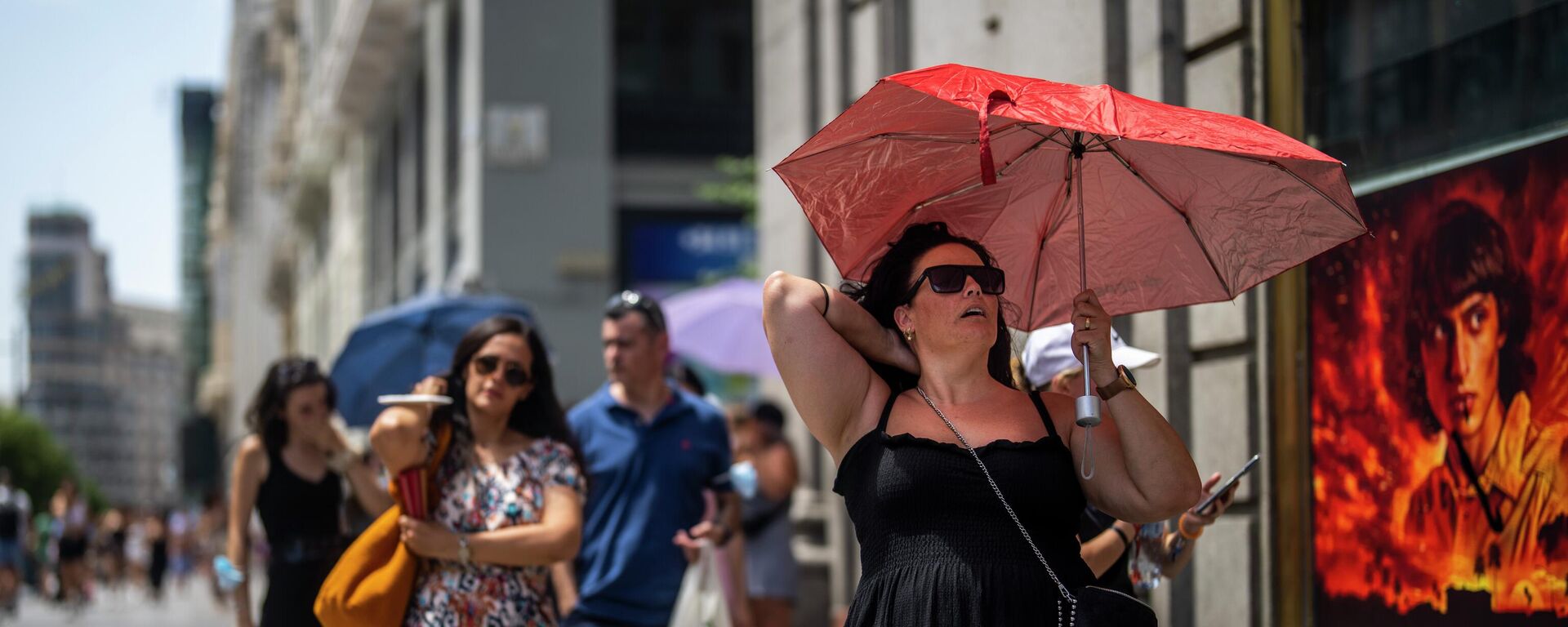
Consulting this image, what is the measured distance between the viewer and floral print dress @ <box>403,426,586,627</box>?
525 cm

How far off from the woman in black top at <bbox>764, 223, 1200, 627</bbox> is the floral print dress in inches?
64.3

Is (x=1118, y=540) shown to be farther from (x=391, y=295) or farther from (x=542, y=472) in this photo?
(x=391, y=295)

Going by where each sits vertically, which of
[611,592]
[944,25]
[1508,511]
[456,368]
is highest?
[944,25]

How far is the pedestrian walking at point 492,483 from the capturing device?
17.1 feet

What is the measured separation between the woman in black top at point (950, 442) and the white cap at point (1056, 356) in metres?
1.25

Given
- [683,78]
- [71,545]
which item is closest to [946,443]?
[683,78]

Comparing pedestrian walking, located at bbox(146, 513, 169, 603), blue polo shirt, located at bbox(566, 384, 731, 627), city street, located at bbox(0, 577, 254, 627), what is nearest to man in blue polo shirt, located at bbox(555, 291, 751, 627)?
blue polo shirt, located at bbox(566, 384, 731, 627)

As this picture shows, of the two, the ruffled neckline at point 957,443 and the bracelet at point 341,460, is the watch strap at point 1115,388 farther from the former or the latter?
the bracelet at point 341,460

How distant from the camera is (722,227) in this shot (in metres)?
22.9

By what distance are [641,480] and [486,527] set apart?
5.42 ft

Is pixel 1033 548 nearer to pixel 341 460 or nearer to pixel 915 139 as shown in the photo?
pixel 915 139

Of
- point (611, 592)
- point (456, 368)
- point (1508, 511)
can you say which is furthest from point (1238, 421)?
point (456, 368)

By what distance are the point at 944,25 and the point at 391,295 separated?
21402 mm

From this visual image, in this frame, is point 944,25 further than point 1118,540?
Yes
